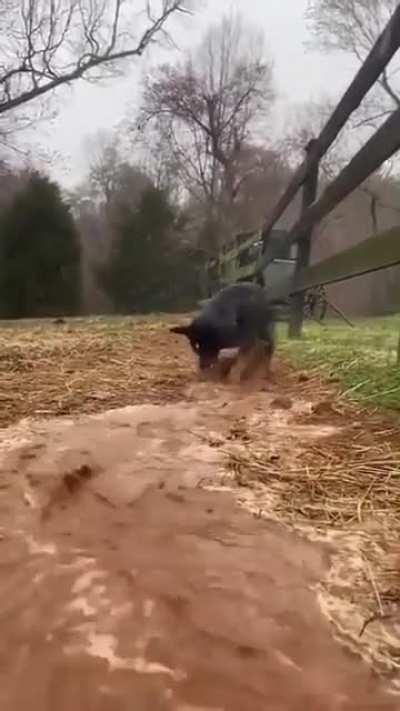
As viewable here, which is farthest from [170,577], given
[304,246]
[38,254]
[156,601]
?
[38,254]

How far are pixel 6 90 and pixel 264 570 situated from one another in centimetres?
1546

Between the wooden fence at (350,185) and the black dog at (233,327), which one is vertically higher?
the wooden fence at (350,185)

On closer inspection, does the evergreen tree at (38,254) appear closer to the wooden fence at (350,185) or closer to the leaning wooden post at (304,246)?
the leaning wooden post at (304,246)

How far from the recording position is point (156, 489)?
5.55 ft

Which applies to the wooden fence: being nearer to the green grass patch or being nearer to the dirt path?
the green grass patch

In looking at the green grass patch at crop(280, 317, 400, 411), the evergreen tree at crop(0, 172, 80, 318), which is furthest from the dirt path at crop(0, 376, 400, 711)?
the evergreen tree at crop(0, 172, 80, 318)

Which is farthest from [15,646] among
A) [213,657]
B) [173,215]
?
[173,215]

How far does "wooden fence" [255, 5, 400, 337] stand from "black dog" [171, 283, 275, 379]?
1.31ft

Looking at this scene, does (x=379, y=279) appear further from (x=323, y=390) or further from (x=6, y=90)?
(x=323, y=390)

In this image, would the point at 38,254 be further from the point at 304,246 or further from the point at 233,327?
the point at 233,327

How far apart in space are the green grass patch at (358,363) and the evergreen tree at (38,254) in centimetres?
1406

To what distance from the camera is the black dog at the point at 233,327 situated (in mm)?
A: 3844

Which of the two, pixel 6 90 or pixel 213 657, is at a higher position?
pixel 6 90

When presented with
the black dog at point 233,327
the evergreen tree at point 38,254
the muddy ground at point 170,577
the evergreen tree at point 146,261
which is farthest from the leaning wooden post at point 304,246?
the evergreen tree at point 38,254
